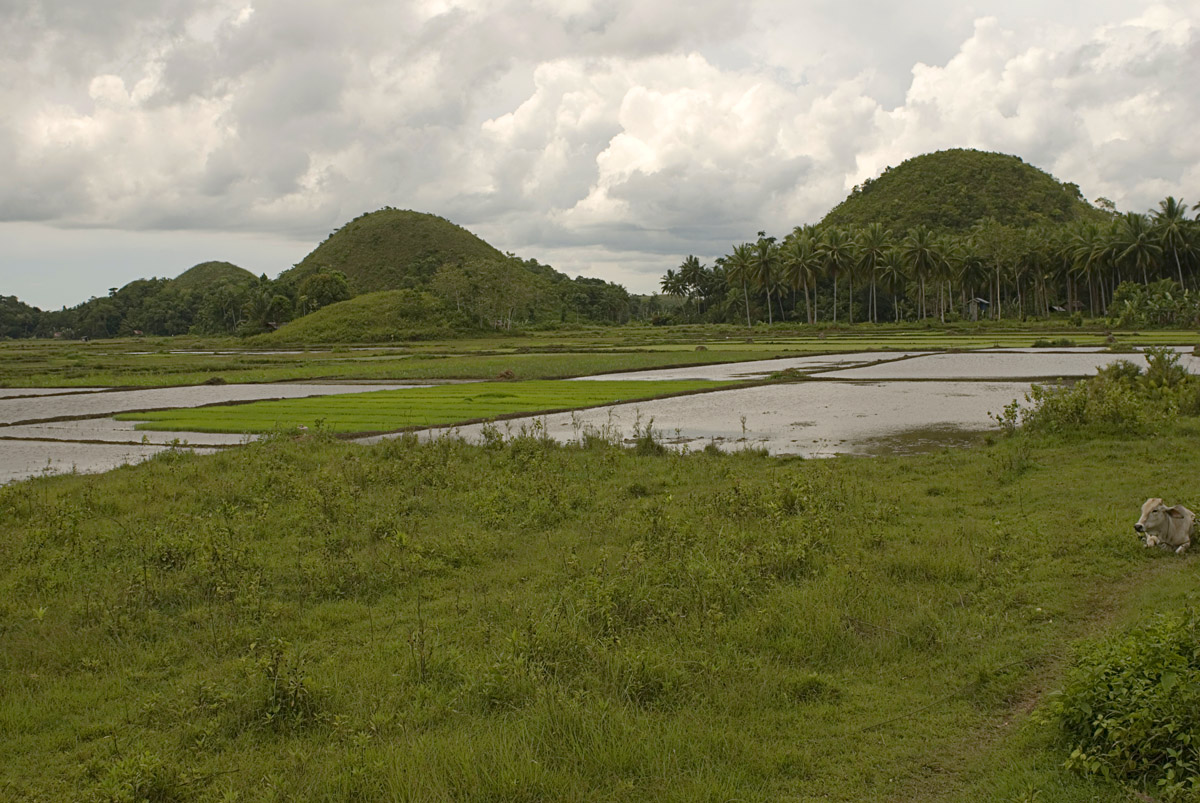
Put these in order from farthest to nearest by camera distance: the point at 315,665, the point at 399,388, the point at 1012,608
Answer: the point at 399,388, the point at 1012,608, the point at 315,665

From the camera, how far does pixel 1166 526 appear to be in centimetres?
906

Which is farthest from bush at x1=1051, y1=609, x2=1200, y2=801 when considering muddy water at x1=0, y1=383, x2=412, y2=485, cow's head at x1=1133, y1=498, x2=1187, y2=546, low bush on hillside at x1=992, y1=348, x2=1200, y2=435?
muddy water at x1=0, y1=383, x2=412, y2=485

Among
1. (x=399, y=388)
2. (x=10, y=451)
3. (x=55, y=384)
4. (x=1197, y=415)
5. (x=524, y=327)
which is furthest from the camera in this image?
(x=524, y=327)

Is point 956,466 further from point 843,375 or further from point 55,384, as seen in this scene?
point 55,384

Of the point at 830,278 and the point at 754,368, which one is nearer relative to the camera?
the point at 754,368

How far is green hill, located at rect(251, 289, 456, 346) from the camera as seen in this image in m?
93.8

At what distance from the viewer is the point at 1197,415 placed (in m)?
18.6

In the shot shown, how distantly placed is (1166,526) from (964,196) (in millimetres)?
132593

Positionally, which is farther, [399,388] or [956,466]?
[399,388]

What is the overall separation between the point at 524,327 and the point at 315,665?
106406 mm

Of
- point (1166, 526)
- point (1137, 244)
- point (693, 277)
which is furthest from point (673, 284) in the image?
point (1166, 526)

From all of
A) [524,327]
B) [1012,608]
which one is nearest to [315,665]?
[1012,608]

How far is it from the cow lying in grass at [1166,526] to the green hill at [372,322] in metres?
87.7

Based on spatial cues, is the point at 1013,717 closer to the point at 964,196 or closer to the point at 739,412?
the point at 739,412
